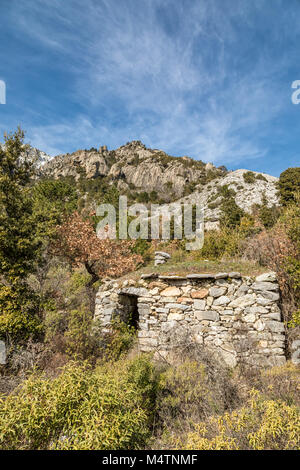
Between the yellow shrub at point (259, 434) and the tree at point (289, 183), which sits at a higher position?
the tree at point (289, 183)

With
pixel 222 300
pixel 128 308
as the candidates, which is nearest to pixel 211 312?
pixel 222 300

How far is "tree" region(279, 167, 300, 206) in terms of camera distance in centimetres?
2256

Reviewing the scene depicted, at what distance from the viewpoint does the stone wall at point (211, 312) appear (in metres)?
5.36

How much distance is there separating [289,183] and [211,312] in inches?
913

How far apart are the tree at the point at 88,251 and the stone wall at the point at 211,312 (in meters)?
3.06

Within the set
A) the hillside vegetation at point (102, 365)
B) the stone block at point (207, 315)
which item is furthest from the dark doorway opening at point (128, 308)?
the stone block at point (207, 315)

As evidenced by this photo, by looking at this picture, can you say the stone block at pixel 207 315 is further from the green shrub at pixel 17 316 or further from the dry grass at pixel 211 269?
the green shrub at pixel 17 316

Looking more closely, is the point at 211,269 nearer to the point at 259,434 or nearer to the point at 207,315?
the point at 207,315

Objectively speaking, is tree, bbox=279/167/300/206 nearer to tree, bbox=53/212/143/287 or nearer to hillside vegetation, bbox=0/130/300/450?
hillside vegetation, bbox=0/130/300/450

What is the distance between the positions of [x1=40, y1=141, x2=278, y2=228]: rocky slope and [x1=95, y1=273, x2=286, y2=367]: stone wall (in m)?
20.9

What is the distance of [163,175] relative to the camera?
49156 mm

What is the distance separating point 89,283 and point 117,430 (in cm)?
848
